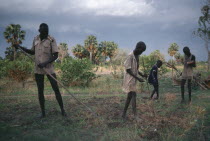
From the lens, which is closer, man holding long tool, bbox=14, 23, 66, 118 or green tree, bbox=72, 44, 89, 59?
man holding long tool, bbox=14, 23, 66, 118

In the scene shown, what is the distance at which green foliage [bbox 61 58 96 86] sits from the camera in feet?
44.2

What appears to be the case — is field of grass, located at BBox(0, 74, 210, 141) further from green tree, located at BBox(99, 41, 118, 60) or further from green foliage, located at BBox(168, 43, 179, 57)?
green foliage, located at BBox(168, 43, 179, 57)

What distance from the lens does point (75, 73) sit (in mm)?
13523

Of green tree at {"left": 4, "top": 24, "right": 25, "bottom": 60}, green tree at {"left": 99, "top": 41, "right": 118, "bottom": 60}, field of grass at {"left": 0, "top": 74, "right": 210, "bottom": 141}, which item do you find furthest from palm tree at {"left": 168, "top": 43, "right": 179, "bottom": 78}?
field of grass at {"left": 0, "top": 74, "right": 210, "bottom": 141}

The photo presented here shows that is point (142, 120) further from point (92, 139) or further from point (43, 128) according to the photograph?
point (43, 128)

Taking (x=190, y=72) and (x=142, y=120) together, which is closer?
(x=142, y=120)

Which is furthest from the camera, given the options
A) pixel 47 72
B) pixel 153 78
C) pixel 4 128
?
pixel 153 78

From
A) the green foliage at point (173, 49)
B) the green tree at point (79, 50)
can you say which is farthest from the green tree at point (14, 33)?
the green foliage at point (173, 49)

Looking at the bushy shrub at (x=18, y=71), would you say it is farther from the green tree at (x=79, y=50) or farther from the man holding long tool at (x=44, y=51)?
the green tree at (x=79, y=50)

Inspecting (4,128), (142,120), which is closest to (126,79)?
(142,120)

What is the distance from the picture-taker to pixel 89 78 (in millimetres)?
13602

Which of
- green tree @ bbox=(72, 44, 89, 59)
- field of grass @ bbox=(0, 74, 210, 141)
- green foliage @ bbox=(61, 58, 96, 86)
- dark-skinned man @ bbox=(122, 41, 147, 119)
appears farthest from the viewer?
green tree @ bbox=(72, 44, 89, 59)

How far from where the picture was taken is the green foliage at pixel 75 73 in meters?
13.5

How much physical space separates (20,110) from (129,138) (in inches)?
152
